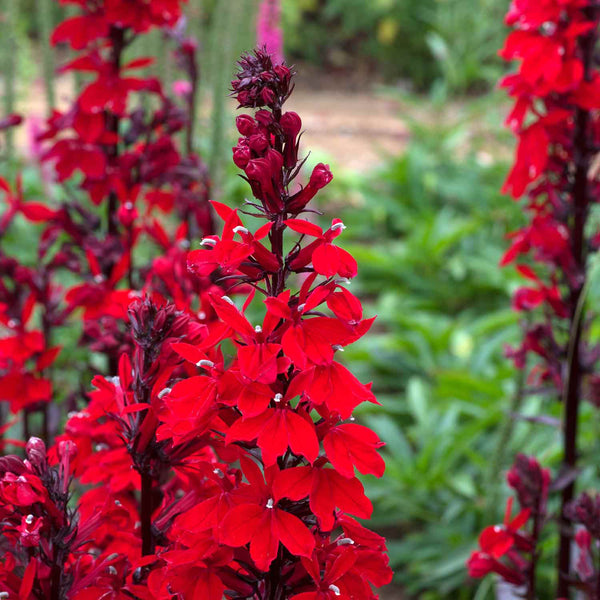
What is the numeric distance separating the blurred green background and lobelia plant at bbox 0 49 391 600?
1.37m

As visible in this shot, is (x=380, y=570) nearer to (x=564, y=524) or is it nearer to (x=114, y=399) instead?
(x=114, y=399)

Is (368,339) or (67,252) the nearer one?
(67,252)

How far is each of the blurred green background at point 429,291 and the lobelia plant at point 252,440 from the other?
1.37m

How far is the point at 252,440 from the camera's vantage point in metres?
0.89

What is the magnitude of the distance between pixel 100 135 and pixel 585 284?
111 cm

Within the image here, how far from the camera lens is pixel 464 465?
10.7 feet

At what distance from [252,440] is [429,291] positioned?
155 inches

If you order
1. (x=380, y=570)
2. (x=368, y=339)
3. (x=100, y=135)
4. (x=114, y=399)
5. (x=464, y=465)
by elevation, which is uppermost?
(x=100, y=135)

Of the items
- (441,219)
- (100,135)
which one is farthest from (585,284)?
(441,219)

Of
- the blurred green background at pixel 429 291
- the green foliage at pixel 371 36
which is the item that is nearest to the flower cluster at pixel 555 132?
the blurred green background at pixel 429 291

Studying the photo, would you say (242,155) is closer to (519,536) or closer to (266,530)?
(266,530)

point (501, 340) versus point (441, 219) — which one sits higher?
point (441, 219)

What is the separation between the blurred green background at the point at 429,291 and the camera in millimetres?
2873

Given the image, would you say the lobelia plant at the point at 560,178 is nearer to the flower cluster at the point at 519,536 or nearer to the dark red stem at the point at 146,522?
the flower cluster at the point at 519,536
